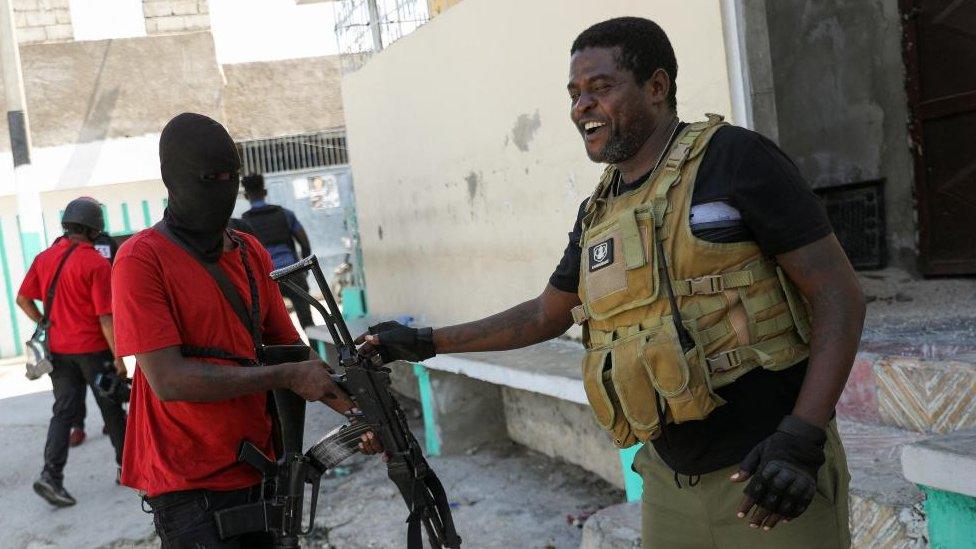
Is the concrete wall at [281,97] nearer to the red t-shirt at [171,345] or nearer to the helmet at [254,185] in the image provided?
the helmet at [254,185]

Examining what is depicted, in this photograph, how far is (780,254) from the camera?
1804 mm

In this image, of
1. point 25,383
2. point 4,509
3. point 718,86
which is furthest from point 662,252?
point 25,383

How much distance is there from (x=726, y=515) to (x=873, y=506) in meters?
1.24

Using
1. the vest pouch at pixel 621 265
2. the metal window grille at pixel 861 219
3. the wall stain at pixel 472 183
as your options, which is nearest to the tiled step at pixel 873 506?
the vest pouch at pixel 621 265

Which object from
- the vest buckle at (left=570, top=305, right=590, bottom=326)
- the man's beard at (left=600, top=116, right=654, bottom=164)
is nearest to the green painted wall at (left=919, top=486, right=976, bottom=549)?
the vest buckle at (left=570, top=305, right=590, bottom=326)

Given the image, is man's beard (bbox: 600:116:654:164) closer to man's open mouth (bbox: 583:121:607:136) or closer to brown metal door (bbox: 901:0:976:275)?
man's open mouth (bbox: 583:121:607:136)

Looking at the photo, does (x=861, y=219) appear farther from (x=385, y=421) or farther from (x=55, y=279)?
(x=55, y=279)

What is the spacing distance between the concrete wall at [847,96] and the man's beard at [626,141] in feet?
13.2

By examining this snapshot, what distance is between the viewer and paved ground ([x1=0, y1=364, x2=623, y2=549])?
194 inches

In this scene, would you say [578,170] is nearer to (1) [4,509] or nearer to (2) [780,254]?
(2) [780,254]

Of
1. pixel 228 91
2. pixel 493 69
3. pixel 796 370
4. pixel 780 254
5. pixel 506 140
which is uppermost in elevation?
pixel 228 91

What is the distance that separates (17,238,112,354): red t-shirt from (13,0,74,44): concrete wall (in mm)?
11993

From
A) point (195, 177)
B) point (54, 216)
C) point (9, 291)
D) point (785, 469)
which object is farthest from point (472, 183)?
point (9, 291)

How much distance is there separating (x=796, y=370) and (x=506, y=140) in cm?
447
